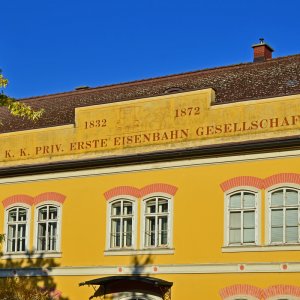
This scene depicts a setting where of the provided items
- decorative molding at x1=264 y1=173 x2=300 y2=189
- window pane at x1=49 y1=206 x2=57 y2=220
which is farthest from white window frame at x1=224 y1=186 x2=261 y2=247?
window pane at x1=49 y1=206 x2=57 y2=220

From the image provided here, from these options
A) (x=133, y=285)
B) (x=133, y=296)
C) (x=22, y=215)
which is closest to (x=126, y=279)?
(x=133, y=285)

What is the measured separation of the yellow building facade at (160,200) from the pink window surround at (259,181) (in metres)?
0.03

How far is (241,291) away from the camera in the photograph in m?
22.6

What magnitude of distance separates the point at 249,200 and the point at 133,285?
4211 millimetres

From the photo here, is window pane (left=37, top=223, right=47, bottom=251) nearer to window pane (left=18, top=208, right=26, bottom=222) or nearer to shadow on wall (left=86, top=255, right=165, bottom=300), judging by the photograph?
window pane (left=18, top=208, right=26, bottom=222)

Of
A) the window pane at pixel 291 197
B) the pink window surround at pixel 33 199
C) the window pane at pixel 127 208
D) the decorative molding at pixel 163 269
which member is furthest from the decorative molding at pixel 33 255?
the window pane at pixel 291 197

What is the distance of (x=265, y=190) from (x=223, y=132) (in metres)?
2.17

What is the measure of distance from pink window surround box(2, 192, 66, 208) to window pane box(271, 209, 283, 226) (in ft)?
23.3

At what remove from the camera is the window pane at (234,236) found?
910 inches

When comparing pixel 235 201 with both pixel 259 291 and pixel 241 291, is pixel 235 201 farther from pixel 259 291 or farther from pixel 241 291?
pixel 259 291

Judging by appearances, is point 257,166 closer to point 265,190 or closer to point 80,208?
point 265,190

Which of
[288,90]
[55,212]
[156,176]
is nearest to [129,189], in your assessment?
[156,176]

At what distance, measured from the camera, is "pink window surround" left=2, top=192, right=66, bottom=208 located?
26.6 meters

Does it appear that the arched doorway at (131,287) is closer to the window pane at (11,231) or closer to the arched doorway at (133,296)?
the arched doorway at (133,296)
